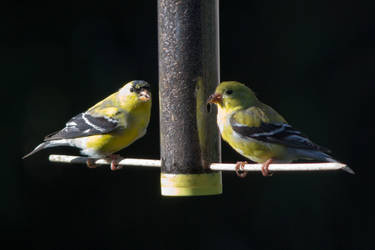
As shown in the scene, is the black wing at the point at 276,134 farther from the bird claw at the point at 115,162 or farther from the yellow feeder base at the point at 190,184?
the bird claw at the point at 115,162

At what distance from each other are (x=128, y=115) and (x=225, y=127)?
898 mm

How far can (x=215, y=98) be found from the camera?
13.1 ft

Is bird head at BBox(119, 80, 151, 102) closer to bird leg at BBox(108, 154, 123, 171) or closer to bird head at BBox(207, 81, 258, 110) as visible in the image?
bird leg at BBox(108, 154, 123, 171)

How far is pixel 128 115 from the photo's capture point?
15.2 ft

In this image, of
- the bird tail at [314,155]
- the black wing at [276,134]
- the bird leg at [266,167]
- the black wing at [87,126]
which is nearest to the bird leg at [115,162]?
the black wing at [87,126]

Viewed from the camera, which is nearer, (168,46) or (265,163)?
(265,163)

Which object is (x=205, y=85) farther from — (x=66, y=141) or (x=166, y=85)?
(x=66, y=141)

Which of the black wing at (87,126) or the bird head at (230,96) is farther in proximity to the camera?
the black wing at (87,126)

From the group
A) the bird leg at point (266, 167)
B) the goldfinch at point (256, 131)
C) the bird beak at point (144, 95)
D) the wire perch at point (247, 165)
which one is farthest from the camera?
the bird beak at point (144, 95)

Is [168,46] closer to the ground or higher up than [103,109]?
higher up

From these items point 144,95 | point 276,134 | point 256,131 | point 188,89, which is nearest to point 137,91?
point 144,95

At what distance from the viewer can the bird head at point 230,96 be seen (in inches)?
158

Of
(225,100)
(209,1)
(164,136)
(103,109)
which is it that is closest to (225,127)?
(225,100)

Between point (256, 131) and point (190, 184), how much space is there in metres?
0.52
